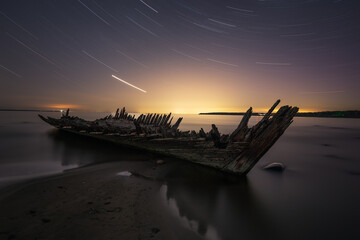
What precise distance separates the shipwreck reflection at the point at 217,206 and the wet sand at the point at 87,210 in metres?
0.35

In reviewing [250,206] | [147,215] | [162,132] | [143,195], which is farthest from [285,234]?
[162,132]

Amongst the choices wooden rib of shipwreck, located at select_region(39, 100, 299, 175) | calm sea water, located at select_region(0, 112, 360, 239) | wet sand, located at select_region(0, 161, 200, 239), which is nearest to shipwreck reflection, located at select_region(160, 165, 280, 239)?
calm sea water, located at select_region(0, 112, 360, 239)

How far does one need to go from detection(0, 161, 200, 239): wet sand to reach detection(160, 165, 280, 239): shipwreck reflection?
35cm

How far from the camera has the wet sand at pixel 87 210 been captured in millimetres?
3012

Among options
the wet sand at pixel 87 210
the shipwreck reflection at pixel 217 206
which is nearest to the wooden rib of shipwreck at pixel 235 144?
the shipwreck reflection at pixel 217 206

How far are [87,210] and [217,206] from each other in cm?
311

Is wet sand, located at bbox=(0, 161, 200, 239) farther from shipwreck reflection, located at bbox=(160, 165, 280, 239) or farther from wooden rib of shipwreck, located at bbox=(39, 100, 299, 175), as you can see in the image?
wooden rib of shipwreck, located at bbox=(39, 100, 299, 175)

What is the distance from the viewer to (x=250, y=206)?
4555 millimetres

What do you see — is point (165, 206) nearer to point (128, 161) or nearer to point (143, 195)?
point (143, 195)

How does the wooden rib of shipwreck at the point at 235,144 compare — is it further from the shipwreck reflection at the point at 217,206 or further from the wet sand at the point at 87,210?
the wet sand at the point at 87,210

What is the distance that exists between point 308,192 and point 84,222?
6.71 m

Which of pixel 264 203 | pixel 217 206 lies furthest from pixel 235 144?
pixel 217 206

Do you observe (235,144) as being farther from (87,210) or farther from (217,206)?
(87,210)

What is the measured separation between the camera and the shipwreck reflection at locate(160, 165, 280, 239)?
3543mm
